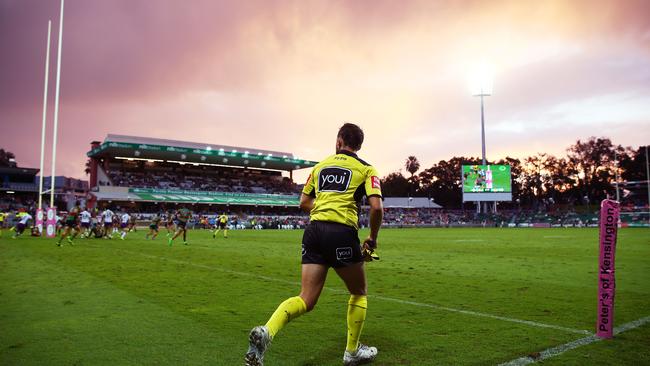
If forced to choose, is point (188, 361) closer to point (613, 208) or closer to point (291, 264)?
point (613, 208)

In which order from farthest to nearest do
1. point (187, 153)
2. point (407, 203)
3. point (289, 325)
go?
point (407, 203) < point (187, 153) < point (289, 325)

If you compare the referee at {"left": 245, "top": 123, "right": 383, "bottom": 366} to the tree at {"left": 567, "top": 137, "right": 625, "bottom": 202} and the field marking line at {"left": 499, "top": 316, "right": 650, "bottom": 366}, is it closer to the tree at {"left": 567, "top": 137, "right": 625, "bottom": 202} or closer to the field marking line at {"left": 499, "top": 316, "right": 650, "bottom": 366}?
the field marking line at {"left": 499, "top": 316, "right": 650, "bottom": 366}

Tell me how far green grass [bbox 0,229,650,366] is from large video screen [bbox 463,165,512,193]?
53.5m

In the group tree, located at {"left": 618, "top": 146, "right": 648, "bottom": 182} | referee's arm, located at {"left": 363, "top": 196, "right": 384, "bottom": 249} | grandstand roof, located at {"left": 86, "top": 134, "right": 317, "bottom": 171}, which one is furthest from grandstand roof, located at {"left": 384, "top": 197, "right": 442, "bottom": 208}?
referee's arm, located at {"left": 363, "top": 196, "right": 384, "bottom": 249}

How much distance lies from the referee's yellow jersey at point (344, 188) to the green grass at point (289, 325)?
4.72ft

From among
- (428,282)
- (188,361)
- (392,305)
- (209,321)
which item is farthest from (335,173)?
(428,282)

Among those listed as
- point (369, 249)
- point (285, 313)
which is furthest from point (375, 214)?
point (285, 313)

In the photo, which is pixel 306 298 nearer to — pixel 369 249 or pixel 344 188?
pixel 369 249

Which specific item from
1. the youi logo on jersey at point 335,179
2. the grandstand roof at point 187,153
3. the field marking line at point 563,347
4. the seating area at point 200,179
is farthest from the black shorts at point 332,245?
the seating area at point 200,179

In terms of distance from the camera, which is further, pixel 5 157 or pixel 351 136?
pixel 5 157

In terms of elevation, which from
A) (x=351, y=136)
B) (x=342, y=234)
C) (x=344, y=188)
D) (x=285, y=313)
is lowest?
(x=285, y=313)

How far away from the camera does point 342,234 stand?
3994 mm

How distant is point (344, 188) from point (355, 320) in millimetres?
1274

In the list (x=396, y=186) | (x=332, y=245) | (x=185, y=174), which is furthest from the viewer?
(x=396, y=186)
